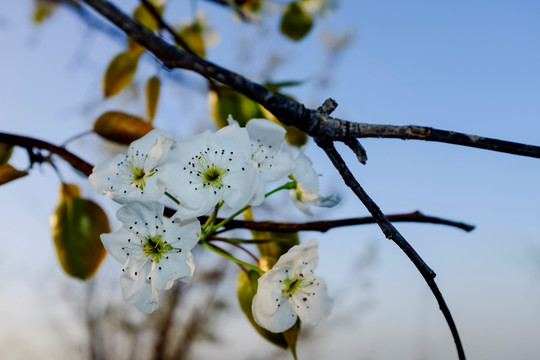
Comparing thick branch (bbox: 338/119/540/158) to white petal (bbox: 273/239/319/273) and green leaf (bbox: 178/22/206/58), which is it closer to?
white petal (bbox: 273/239/319/273)

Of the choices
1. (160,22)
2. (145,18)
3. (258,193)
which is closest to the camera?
(258,193)

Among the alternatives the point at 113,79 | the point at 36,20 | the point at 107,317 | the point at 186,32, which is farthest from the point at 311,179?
the point at 107,317

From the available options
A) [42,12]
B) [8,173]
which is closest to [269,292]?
[8,173]

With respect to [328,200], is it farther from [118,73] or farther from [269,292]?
[118,73]

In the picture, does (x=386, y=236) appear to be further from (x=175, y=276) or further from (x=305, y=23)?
(x=305, y=23)

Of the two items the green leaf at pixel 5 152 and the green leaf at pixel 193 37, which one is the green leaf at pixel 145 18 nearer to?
the green leaf at pixel 193 37

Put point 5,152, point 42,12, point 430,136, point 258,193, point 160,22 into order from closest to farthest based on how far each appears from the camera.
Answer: point 430,136, point 258,193, point 5,152, point 160,22, point 42,12
